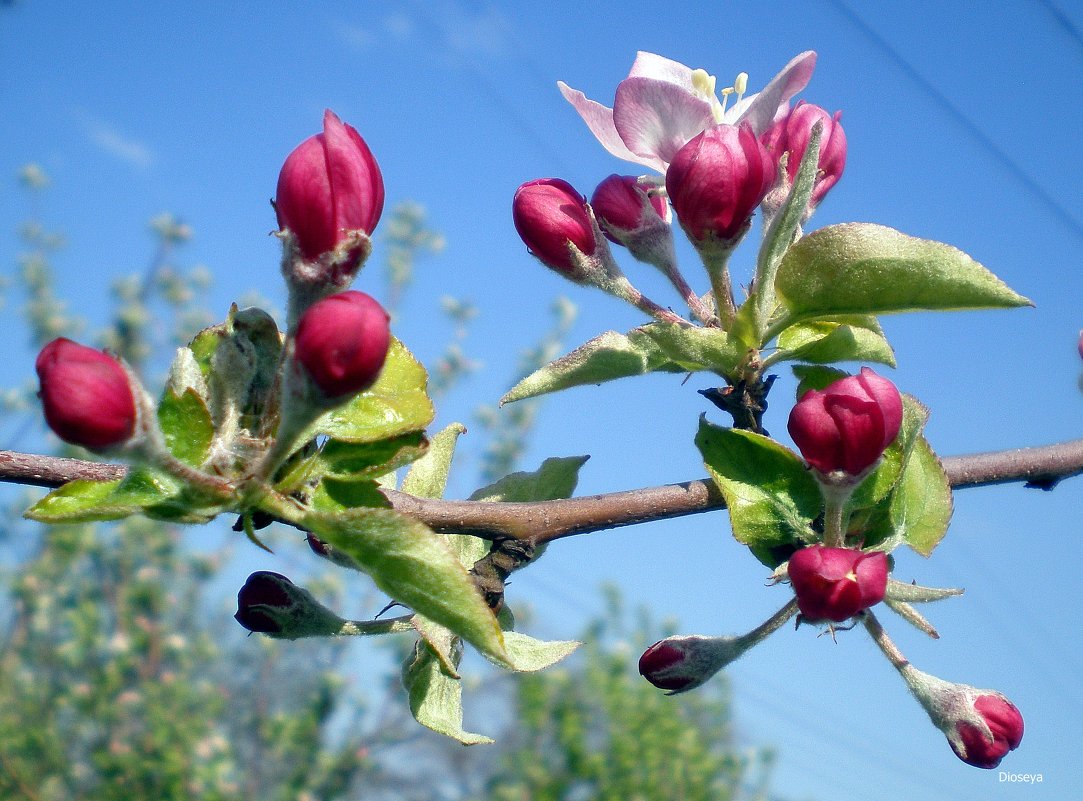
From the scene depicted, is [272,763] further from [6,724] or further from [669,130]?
[669,130]

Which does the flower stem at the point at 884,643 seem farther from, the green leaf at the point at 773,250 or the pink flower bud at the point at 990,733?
the green leaf at the point at 773,250

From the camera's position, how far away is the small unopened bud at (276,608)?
3.65ft

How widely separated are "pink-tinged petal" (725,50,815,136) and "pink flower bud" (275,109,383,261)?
19.4 inches

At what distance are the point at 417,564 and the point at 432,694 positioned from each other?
433mm

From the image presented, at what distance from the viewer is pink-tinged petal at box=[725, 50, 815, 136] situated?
1.14 metres

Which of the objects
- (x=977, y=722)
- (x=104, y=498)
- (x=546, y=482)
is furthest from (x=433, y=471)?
(x=977, y=722)

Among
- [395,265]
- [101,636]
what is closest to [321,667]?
[101,636]

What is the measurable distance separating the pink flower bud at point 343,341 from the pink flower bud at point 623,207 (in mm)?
519

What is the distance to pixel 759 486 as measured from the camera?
111 centimetres

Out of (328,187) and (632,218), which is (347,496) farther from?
(632,218)

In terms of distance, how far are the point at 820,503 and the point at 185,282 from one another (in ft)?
19.5

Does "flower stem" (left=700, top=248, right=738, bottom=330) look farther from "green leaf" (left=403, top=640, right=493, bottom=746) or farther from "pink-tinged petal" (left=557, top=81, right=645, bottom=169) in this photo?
"green leaf" (left=403, top=640, right=493, bottom=746)

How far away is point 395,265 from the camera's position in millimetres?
6480

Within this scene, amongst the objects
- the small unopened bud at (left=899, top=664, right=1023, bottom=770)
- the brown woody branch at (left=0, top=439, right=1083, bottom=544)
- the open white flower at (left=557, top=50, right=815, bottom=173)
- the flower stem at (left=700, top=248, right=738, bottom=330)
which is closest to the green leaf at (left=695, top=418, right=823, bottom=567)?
the brown woody branch at (left=0, top=439, right=1083, bottom=544)
